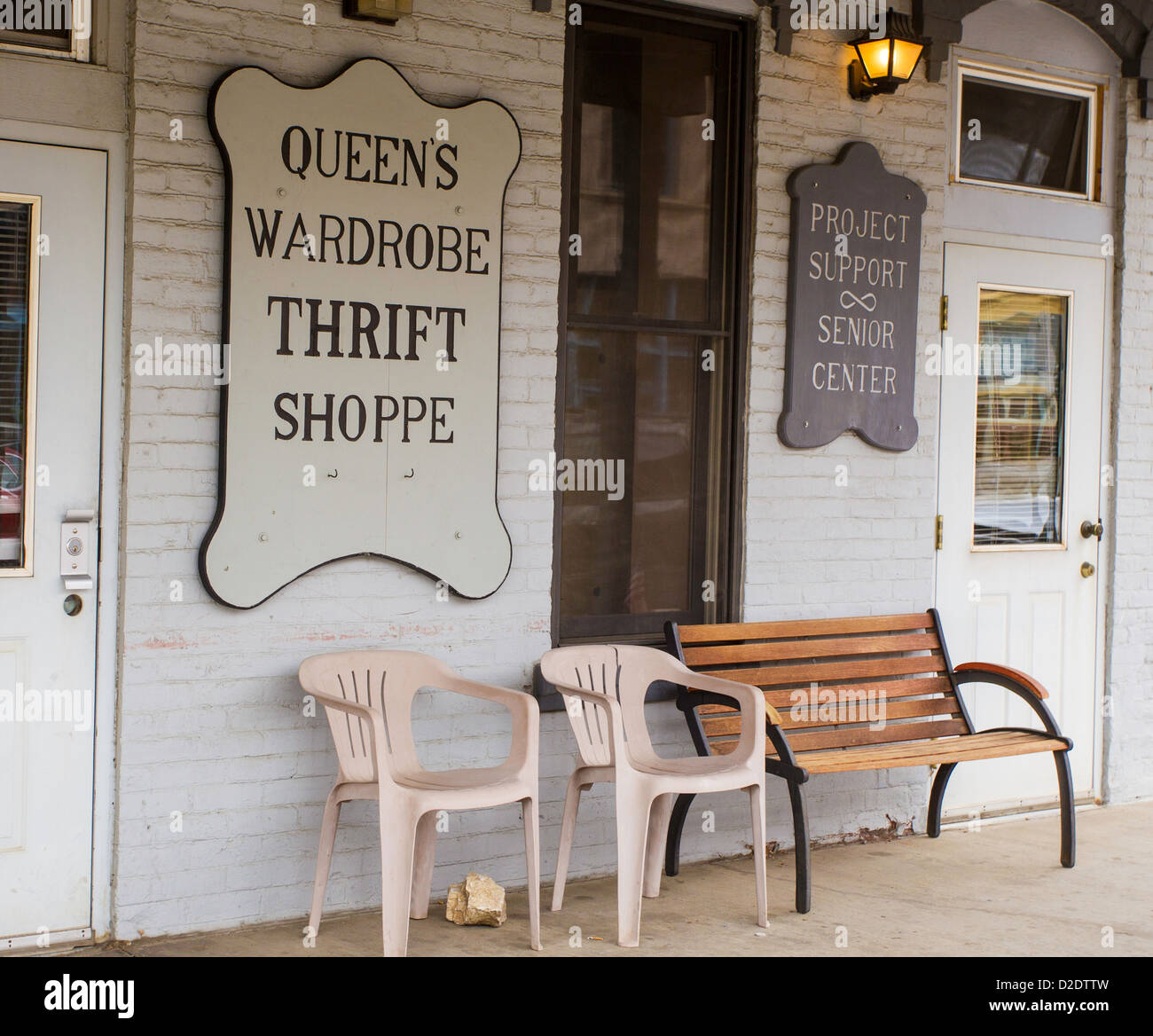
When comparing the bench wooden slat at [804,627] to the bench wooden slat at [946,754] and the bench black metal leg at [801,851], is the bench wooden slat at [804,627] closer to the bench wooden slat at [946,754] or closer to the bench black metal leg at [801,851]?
the bench wooden slat at [946,754]

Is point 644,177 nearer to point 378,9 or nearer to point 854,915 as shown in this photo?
point 378,9

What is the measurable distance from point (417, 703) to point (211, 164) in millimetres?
1676

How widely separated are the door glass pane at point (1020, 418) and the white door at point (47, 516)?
3391mm

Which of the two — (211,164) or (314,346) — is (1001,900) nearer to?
(314,346)

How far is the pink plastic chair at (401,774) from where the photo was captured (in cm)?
339

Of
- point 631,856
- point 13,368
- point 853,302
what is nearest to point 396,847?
point 631,856

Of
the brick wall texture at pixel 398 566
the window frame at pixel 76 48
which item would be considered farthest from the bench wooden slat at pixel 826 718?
the window frame at pixel 76 48

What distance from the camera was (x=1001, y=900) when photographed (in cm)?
425

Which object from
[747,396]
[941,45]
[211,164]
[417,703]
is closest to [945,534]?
[747,396]

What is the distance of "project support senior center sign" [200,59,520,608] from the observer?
372 centimetres

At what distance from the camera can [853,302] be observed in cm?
481

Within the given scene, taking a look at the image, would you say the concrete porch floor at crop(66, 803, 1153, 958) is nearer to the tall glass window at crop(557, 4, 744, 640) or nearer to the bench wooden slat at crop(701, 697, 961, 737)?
the bench wooden slat at crop(701, 697, 961, 737)

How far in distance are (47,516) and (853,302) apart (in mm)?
2844

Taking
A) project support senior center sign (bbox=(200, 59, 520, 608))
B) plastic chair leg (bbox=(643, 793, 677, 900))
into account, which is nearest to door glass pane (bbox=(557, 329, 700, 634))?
project support senior center sign (bbox=(200, 59, 520, 608))
